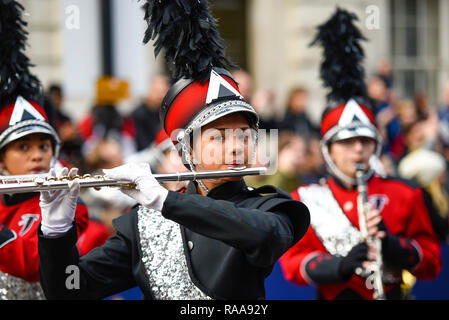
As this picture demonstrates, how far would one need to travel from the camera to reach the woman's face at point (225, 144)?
2.95 m

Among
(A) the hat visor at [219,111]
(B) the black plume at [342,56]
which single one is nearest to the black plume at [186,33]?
(A) the hat visor at [219,111]

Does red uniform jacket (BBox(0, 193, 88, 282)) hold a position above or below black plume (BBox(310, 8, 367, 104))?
below

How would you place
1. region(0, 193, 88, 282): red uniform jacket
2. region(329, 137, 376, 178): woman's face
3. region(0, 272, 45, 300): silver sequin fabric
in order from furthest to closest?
1. region(329, 137, 376, 178): woman's face
2. region(0, 272, 45, 300): silver sequin fabric
3. region(0, 193, 88, 282): red uniform jacket

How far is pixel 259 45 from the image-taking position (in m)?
12.3

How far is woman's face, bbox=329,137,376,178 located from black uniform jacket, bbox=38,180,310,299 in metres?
1.67

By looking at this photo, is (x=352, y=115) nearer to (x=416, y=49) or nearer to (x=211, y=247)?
(x=211, y=247)

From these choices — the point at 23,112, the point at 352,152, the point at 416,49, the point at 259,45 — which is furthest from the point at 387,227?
the point at 416,49

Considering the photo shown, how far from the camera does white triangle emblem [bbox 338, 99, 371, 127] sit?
4.73 metres

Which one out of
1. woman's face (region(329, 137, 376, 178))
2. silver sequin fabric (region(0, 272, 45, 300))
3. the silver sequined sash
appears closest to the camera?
silver sequin fabric (region(0, 272, 45, 300))

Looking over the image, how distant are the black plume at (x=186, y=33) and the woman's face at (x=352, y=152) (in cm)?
170

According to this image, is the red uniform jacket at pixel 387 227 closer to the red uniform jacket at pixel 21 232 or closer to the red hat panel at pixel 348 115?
the red hat panel at pixel 348 115

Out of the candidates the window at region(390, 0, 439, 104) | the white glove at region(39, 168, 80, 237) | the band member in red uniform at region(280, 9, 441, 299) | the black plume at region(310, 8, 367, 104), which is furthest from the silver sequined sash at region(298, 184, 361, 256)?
the window at region(390, 0, 439, 104)

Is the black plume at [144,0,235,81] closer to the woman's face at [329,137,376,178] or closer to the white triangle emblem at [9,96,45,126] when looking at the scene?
the white triangle emblem at [9,96,45,126]

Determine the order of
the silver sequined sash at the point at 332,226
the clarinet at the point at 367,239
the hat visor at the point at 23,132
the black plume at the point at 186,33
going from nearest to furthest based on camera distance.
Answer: the black plume at the point at 186,33, the hat visor at the point at 23,132, the clarinet at the point at 367,239, the silver sequined sash at the point at 332,226
